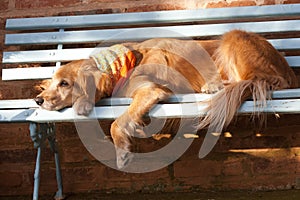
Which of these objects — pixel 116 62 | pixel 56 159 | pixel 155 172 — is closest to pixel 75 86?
pixel 116 62

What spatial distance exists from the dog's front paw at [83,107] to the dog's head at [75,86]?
24mm

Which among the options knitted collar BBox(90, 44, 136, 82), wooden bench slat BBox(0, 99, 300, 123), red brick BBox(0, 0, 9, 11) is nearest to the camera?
wooden bench slat BBox(0, 99, 300, 123)

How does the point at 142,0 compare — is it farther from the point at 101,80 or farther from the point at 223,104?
the point at 223,104

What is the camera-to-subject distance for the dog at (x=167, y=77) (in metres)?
2.39

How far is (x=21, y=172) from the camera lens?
3.20 meters

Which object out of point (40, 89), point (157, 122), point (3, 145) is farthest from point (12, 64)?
A: point (157, 122)

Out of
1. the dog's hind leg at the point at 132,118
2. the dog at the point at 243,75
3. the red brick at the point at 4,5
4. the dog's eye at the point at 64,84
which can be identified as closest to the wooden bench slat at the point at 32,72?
the dog at the point at 243,75

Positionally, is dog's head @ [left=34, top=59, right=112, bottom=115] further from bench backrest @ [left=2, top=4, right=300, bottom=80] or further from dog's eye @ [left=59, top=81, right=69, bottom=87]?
bench backrest @ [left=2, top=4, right=300, bottom=80]

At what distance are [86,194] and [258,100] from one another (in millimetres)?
1409

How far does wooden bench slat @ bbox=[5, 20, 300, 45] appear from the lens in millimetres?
2971

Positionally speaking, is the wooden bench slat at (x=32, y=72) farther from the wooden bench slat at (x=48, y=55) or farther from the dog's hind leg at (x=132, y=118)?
the dog's hind leg at (x=132, y=118)

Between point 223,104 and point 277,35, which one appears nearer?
point 223,104

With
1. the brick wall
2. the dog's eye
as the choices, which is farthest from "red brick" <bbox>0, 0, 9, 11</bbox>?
the dog's eye

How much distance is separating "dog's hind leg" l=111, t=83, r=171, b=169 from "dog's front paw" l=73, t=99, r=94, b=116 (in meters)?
0.17
